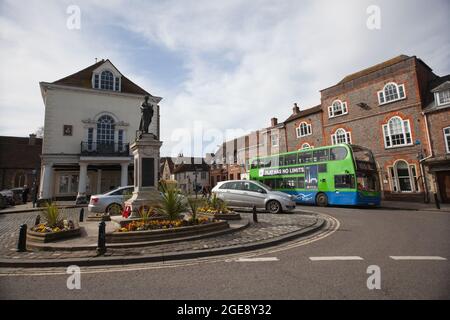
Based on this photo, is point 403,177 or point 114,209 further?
point 403,177

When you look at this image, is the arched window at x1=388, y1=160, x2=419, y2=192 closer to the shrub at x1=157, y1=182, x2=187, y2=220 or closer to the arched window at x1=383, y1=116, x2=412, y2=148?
the arched window at x1=383, y1=116, x2=412, y2=148

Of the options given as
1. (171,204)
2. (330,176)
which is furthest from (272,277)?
(330,176)

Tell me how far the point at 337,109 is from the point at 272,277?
24323 mm

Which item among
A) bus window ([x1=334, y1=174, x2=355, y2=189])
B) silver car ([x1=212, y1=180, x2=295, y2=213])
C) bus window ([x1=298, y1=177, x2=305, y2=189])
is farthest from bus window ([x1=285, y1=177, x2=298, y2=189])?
silver car ([x1=212, y1=180, x2=295, y2=213])

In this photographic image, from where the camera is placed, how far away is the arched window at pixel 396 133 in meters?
19.1

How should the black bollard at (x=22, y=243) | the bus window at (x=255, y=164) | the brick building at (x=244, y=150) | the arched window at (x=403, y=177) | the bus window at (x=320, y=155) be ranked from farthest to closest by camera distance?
the brick building at (x=244, y=150)
the bus window at (x=255, y=164)
the arched window at (x=403, y=177)
the bus window at (x=320, y=155)
the black bollard at (x=22, y=243)

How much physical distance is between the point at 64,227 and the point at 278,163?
15183 millimetres

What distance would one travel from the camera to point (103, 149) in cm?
2241

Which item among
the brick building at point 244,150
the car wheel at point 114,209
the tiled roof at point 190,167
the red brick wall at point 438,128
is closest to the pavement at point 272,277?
the car wheel at point 114,209

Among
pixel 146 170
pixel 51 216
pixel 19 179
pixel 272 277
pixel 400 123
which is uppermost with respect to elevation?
pixel 400 123

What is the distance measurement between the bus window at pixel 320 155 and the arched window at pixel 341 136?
29.1ft

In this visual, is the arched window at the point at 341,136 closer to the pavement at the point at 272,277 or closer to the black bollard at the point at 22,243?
the pavement at the point at 272,277

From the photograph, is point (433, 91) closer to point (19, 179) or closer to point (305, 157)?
point (305, 157)

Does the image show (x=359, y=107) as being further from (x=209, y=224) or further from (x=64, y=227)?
(x=64, y=227)
